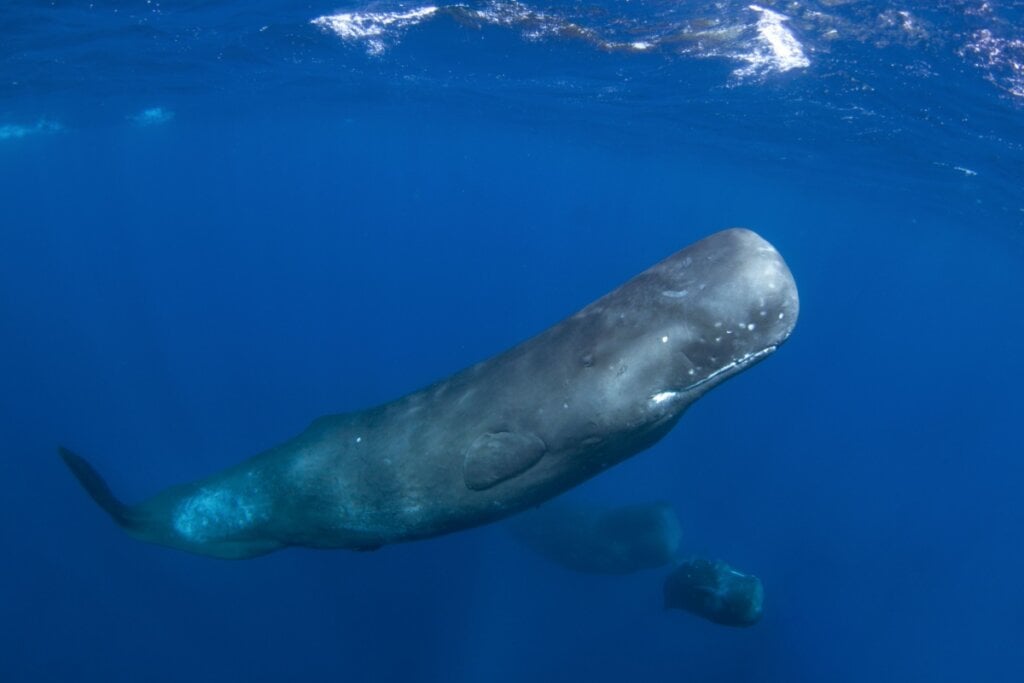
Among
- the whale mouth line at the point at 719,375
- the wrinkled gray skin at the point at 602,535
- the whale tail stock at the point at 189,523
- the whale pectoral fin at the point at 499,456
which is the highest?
the whale mouth line at the point at 719,375

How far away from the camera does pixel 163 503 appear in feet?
30.6

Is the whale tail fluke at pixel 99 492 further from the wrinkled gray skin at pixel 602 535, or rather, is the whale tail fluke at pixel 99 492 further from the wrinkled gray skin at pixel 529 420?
the wrinkled gray skin at pixel 602 535

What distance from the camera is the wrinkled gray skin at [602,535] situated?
17234mm

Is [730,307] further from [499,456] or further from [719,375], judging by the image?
[499,456]

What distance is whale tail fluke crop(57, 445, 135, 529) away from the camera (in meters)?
9.38

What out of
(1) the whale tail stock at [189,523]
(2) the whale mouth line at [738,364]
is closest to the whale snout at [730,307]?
(2) the whale mouth line at [738,364]

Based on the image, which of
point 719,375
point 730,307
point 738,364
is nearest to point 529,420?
point 719,375

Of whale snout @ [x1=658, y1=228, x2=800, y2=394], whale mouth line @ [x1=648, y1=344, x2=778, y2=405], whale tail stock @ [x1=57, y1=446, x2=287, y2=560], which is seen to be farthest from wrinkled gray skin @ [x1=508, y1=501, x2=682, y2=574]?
whale snout @ [x1=658, y1=228, x2=800, y2=394]

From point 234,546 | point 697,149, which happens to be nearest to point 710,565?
point 234,546

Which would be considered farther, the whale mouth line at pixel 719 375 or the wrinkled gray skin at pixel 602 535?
the wrinkled gray skin at pixel 602 535

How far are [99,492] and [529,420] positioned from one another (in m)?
7.25

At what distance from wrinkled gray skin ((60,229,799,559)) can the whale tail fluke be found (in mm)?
1579

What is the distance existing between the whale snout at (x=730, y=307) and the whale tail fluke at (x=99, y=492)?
8251 mm

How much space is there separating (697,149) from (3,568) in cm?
3646
